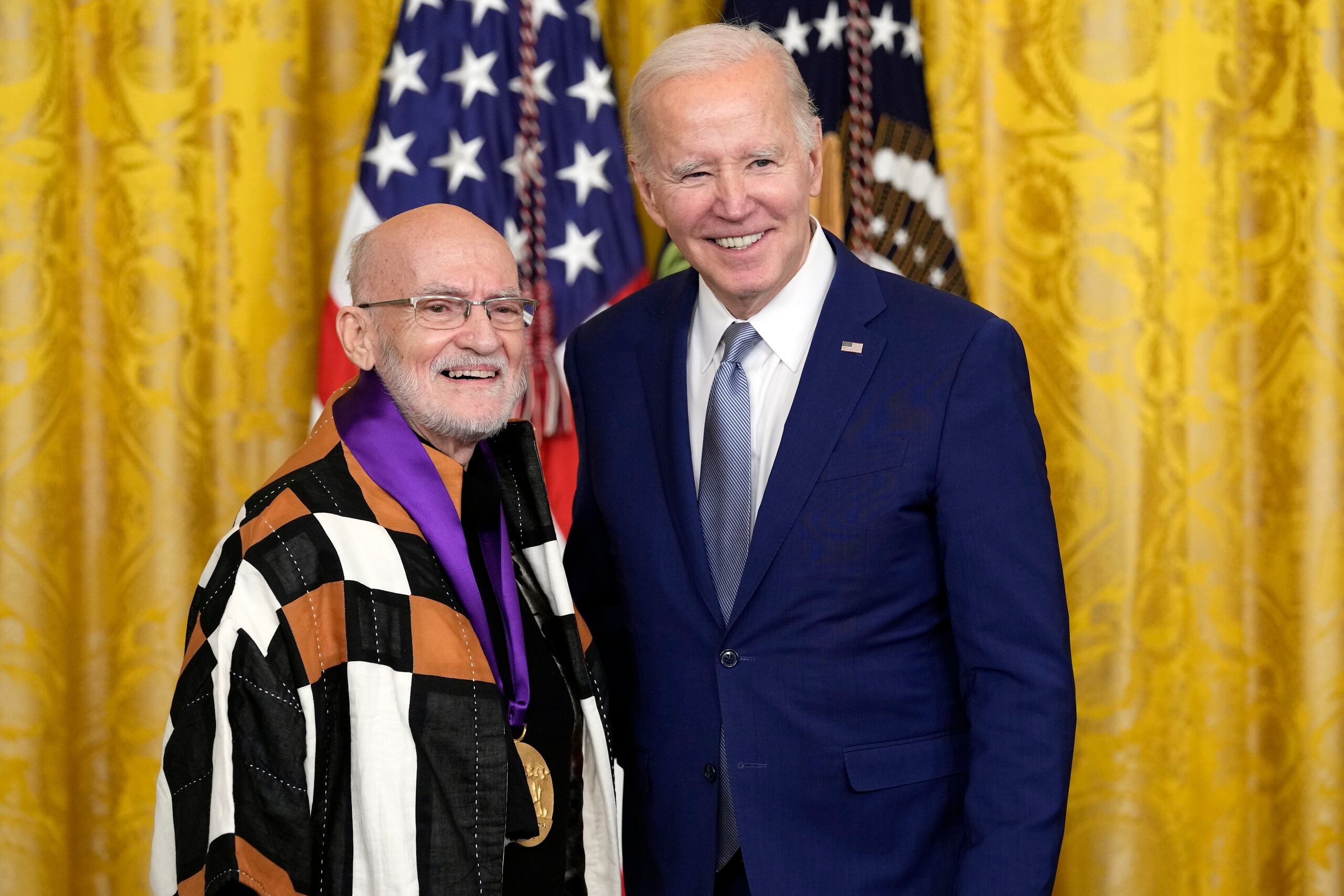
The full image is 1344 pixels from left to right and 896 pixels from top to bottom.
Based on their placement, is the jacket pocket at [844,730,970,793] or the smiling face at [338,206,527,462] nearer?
the jacket pocket at [844,730,970,793]

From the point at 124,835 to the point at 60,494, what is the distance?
0.85 m

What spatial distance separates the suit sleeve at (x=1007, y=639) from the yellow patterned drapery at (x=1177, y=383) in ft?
4.58

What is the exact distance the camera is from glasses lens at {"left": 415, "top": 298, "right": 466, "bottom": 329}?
1771mm

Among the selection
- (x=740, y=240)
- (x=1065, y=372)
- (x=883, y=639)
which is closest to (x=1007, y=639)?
(x=883, y=639)

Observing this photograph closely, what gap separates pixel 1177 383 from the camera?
2930 mm

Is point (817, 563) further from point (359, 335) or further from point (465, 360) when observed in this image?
point (359, 335)

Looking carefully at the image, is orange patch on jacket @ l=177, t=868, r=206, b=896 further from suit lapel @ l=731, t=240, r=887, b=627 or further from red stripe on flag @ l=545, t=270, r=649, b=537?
red stripe on flag @ l=545, t=270, r=649, b=537

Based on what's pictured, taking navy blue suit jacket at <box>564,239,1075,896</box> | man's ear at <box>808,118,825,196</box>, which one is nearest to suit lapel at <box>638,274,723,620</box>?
navy blue suit jacket at <box>564,239,1075,896</box>

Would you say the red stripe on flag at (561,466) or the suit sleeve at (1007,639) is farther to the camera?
the red stripe on flag at (561,466)

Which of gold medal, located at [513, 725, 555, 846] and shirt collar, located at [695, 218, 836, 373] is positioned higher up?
shirt collar, located at [695, 218, 836, 373]

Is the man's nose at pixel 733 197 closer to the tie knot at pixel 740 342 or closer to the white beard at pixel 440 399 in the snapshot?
the tie knot at pixel 740 342

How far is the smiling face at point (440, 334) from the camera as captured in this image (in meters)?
1.76

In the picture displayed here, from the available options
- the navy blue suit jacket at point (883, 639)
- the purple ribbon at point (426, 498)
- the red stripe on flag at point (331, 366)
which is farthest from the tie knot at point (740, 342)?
the red stripe on flag at point (331, 366)

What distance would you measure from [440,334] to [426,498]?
25 cm
